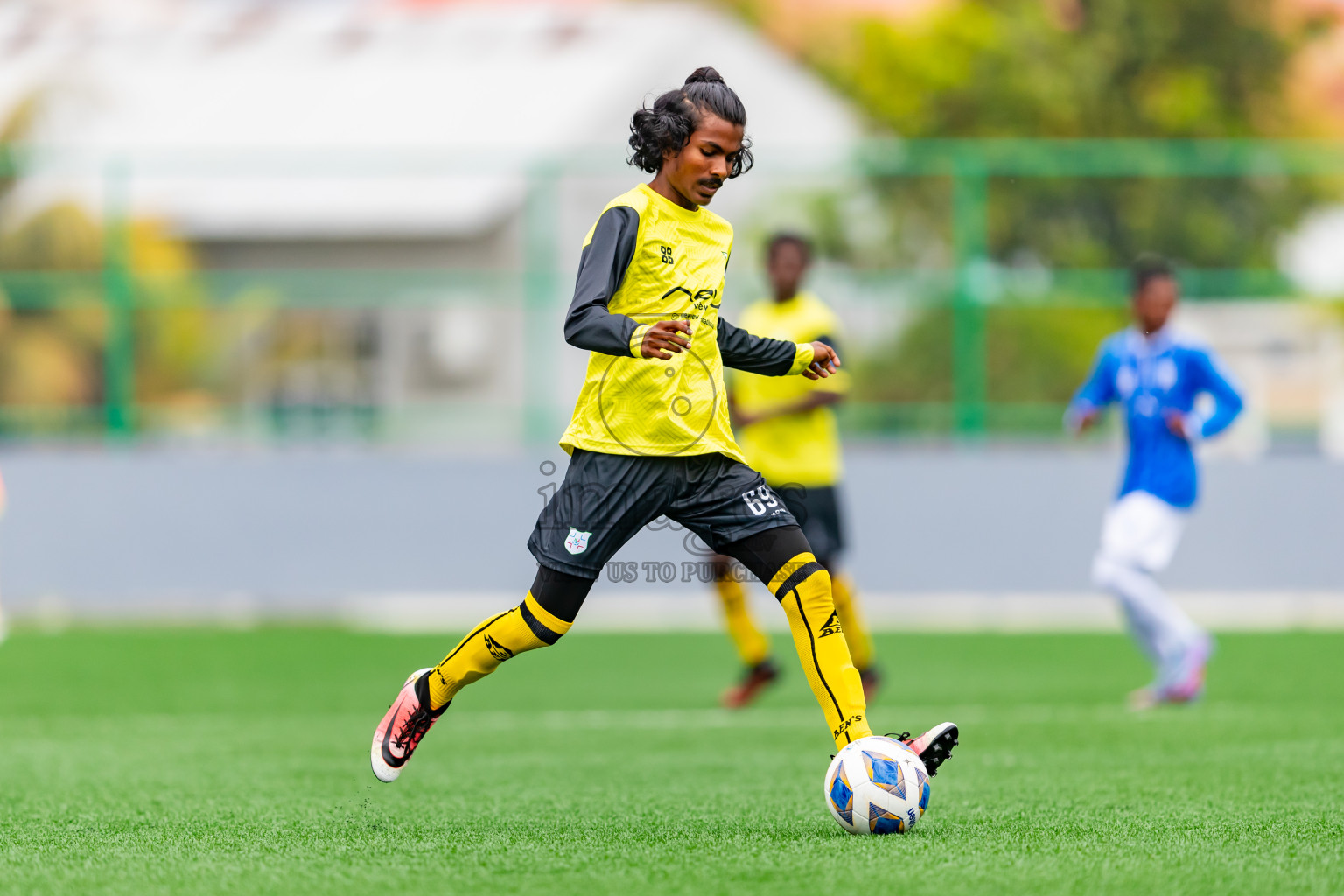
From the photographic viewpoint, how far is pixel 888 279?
13.6 m

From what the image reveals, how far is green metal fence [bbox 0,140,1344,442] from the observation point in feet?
44.8

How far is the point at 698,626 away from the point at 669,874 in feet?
31.0

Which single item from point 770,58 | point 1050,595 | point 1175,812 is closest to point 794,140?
point 770,58

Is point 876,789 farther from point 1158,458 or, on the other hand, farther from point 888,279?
point 888,279

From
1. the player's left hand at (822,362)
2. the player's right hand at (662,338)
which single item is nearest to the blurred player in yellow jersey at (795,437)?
the player's left hand at (822,362)

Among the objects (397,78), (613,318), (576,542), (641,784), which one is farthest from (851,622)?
(397,78)

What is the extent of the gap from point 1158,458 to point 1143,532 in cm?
39

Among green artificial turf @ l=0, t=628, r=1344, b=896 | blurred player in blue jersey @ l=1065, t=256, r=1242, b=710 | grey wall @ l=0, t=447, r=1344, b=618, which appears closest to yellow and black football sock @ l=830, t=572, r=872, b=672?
green artificial turf @ l=0, t=628, r=1344, b=896

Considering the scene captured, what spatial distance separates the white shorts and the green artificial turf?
750mm

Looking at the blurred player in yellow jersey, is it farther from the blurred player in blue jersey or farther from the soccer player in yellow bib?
the soccer player in yellow bib

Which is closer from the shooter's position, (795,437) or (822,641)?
(822,641)

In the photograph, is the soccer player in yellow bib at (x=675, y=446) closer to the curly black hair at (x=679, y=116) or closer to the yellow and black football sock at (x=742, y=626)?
the curly black hair at (x=679, y=116)

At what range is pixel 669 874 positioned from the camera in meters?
4.13

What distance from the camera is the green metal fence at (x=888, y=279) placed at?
13641 millimetres
